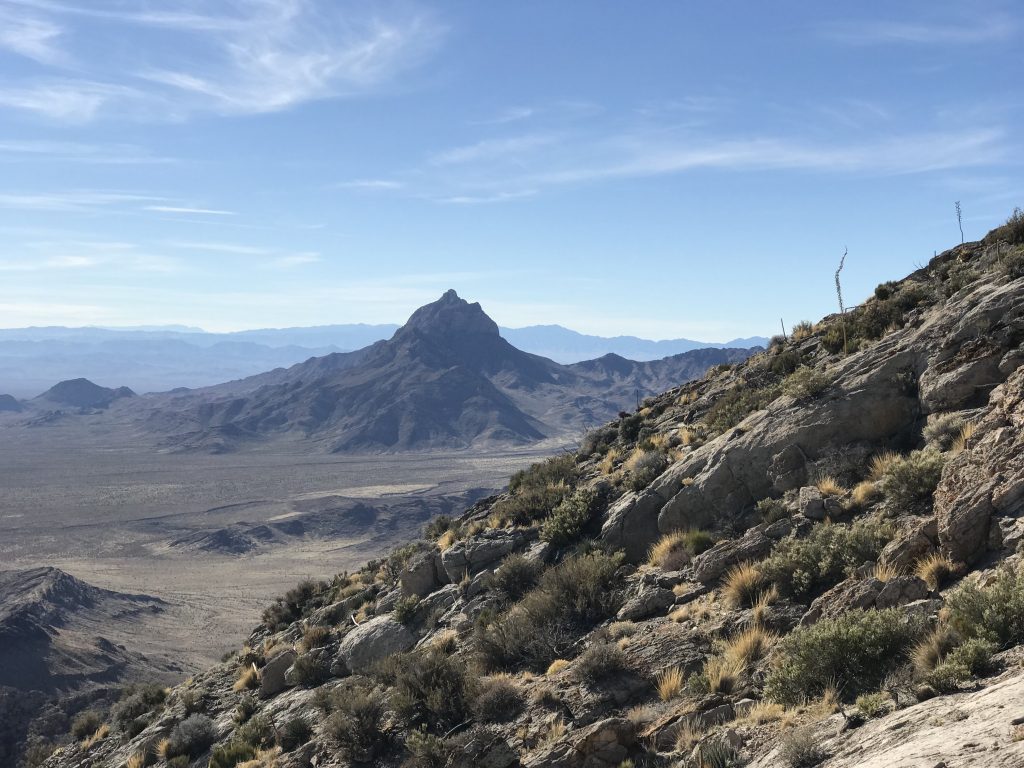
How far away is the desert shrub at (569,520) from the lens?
1484 centimetres

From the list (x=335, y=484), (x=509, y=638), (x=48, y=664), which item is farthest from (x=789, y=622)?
(x=335, y=484)

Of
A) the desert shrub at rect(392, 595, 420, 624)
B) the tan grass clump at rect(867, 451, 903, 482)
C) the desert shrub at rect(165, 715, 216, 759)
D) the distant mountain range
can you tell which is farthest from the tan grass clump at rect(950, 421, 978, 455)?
the distant mountain range

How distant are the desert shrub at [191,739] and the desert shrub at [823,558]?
11447mm

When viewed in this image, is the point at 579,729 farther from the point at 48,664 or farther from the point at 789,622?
the point at 48,664

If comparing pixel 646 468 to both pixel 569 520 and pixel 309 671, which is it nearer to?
pixel 569 520

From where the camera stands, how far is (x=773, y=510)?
11539 mm

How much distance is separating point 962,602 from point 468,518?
15.9m

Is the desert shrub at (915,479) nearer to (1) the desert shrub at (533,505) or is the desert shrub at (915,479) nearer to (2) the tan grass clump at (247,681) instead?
(1) the desert shrub at (533,505)

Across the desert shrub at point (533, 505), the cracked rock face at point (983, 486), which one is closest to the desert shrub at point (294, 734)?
the desert shrub at point (533, 505)

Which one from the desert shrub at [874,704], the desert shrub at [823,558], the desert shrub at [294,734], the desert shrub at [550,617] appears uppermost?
the desert shrub at [823,558]

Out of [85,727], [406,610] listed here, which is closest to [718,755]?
[406,610]

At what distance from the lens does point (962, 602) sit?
665cm

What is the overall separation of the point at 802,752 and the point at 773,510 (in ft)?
19.8

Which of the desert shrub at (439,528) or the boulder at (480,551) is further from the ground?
the boulder at (480,551)
